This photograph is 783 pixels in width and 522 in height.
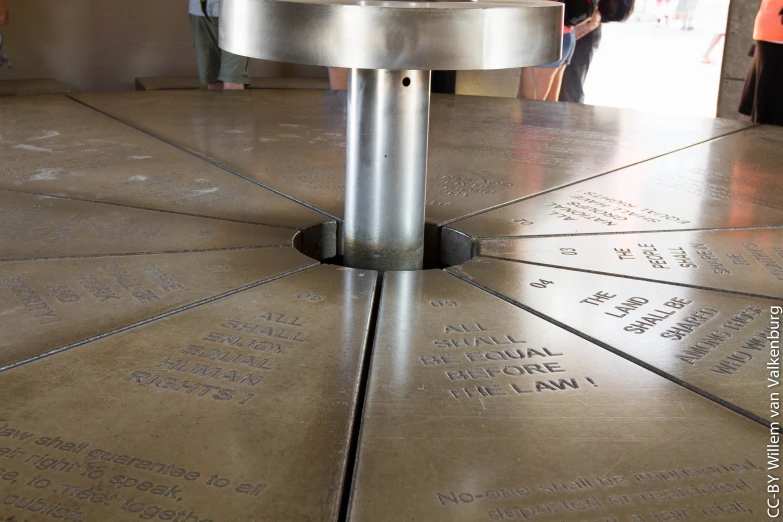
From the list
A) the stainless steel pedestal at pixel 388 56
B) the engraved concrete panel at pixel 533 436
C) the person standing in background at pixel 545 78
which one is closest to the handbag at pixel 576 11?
the person standing in background at pixel 545 78

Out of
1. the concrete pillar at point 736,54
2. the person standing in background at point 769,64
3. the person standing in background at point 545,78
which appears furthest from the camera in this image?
the concrete pillar at point 736,54

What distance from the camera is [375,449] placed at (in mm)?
1615

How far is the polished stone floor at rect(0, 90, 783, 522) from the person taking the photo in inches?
59.7

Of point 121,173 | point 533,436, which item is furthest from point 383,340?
point 121,173

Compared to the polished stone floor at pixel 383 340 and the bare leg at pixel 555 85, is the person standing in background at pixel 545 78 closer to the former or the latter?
the bare leg at pixel 555 85

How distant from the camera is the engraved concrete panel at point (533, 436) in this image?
1.48m

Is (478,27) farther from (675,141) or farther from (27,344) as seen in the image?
(675,141)

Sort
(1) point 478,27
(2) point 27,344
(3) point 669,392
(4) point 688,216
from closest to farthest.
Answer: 1. (3) point 669,392
2. (2) point 27,344
3. (1) point 478,27
4. (4) point 688,216

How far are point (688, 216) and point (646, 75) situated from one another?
30.3ft

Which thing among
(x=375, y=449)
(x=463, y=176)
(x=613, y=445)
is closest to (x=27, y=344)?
(x=375, y=449)

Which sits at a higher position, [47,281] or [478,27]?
[478,27]

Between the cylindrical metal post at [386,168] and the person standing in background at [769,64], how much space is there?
345cm

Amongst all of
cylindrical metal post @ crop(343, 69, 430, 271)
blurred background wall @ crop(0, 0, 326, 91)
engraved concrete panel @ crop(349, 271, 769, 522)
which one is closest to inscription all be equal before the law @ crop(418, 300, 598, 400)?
engraved concrete panel @ crop(349, 271, 769, 522)

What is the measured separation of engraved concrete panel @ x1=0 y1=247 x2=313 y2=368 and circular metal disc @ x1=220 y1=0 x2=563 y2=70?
561 mm
